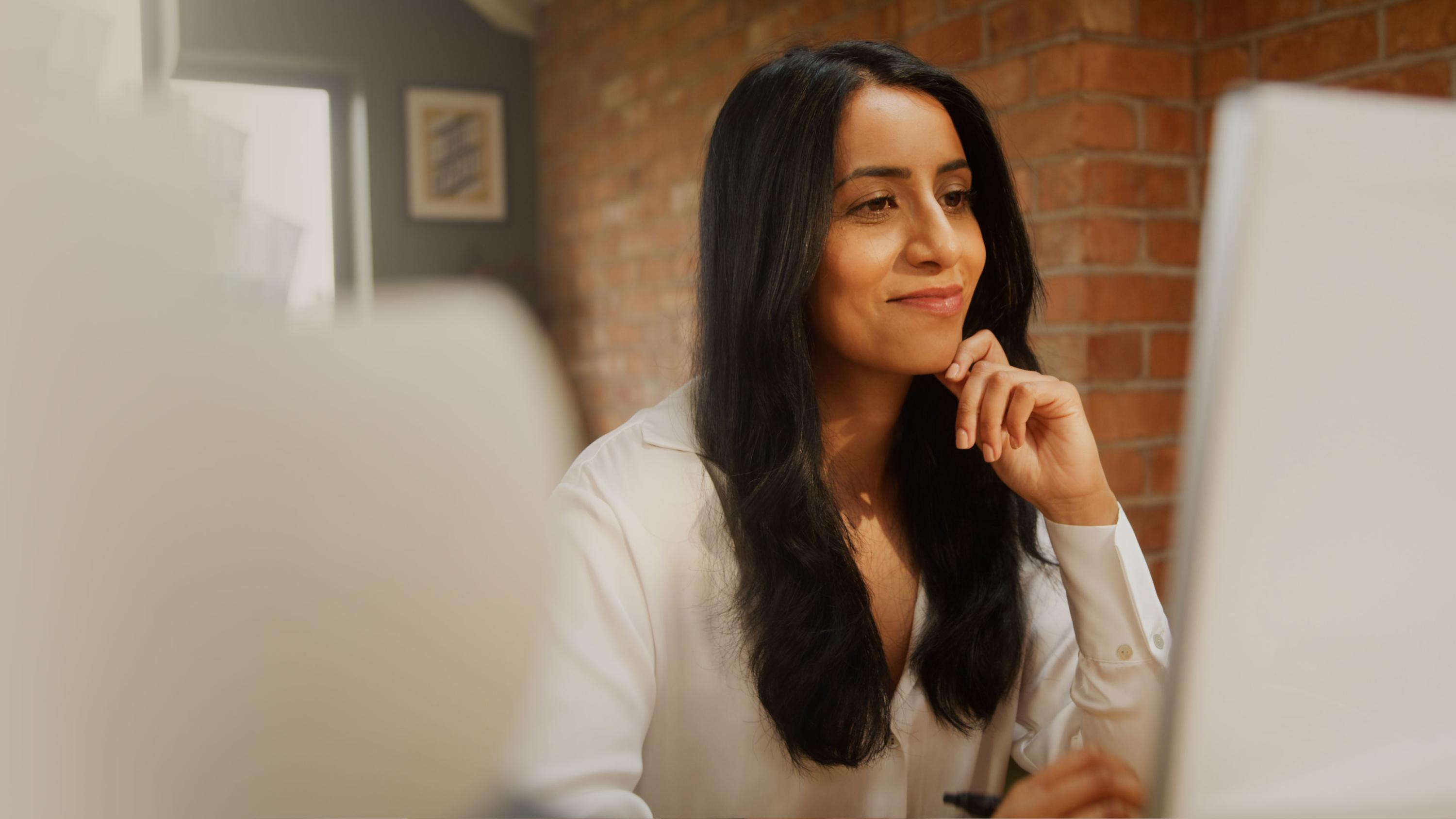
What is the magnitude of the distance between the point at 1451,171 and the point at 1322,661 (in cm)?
17

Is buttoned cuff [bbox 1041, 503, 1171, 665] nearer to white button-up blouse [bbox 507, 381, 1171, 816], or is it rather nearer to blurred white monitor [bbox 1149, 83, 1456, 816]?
white button-up blouse [bbox 507, 381, 1171, 816]

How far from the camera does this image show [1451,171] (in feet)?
1.09

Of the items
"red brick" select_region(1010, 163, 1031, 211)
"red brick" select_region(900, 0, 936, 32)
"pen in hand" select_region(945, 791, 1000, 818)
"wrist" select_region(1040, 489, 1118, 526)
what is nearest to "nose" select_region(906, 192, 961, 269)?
"wrist" select_region(1040, 489, 1118, 526)

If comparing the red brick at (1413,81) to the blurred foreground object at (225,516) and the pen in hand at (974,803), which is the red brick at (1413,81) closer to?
the pen in hand at (974,803)

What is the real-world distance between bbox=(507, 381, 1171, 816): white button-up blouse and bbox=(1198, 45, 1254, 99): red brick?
107 centimetres

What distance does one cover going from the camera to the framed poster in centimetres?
A: 406

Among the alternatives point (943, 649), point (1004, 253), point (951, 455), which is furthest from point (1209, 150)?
point (943, 649)

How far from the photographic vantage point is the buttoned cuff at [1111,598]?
2.74 feet

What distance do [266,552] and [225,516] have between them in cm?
2

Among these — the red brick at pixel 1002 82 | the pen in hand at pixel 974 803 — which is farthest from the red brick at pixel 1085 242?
the pen in hand at pixel 974 803

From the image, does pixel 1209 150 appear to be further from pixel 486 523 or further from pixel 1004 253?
pixel 486 523

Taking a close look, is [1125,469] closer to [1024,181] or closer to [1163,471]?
[1163,471]

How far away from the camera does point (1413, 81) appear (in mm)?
1419

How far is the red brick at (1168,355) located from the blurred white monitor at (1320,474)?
54.9 inches
